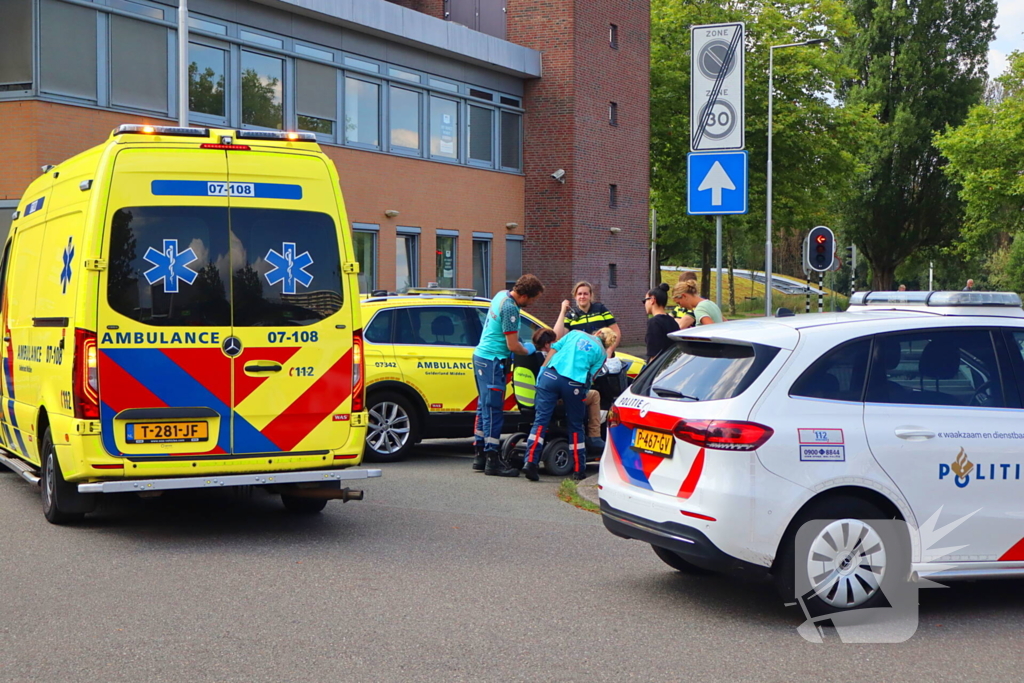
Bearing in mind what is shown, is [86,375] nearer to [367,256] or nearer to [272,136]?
[272,136]

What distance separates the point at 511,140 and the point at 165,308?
24620 millimetres

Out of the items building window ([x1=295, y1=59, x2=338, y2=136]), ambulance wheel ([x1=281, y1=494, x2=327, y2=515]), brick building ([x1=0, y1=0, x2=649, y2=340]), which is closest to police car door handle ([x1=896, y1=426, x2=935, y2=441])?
ambulance wheel ([x1=281, y1=494, x2=327, y2=515])

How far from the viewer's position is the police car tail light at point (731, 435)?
228 inches

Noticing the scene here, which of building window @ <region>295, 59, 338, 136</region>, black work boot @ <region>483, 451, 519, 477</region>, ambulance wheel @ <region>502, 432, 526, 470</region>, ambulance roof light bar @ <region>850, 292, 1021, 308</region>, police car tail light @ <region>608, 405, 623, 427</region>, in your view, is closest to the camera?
ambulance roof light bar @ <region>850, 292, 1021, 308</region>

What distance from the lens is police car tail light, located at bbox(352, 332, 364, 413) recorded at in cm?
846

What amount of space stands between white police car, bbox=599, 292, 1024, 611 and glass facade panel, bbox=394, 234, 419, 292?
21607 millimetres

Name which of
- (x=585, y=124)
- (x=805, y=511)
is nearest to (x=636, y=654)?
(x=805, y=511)

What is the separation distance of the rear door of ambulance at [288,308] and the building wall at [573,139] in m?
23.3

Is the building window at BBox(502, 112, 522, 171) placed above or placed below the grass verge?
above

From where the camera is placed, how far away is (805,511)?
5.88 meters

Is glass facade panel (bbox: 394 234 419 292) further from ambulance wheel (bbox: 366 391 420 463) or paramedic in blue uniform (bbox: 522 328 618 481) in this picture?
paramedic in blue uniform (bbox: 522 328 618 481)

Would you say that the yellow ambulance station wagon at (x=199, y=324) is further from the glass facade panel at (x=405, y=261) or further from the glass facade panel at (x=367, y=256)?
the glass facade panel at (x=405, y=261)

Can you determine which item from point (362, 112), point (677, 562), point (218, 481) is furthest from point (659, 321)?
point (362, 112)

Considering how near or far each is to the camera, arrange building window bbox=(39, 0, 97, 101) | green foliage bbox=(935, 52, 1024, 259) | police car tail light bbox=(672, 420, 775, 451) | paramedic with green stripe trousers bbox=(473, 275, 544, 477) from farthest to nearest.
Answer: green foliage bbox=(935, 52, 1024, 259), building window bbox=(39, 0, 97, 101), paramedic with green stripe trousers bbox=(473, 275, 544, 477), police car tail light bbox=(672, 420, 775, 451)
